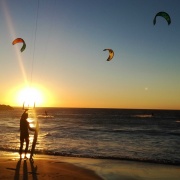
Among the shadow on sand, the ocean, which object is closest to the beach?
the shadow on sand

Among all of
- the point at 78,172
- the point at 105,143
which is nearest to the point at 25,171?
the point at 78,172

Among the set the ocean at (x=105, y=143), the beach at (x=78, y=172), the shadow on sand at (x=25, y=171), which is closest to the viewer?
the shadow on sand at (x=25, y=171)

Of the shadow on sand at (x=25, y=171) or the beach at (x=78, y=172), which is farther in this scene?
the beach at (x=78, y=172)

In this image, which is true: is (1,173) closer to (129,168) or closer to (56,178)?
(56,178)

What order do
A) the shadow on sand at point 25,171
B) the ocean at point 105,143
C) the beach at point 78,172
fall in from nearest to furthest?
1. the shadow on sand at point 25,171
2. the beach at point 78,172
3. the ocean at point 105,143

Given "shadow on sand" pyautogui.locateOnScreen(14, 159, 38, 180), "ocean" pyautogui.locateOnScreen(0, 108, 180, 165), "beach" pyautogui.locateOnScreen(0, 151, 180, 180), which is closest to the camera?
"shadow on sand" pyautogui.locateOnScreen(14, 159, 38, 180)

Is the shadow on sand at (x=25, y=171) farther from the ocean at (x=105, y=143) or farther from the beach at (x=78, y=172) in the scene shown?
the ocean at (x=105, y=143)

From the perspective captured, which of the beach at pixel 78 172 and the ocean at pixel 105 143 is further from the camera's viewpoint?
the ocean at pixel 105 143

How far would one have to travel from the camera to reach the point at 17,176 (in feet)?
31.4

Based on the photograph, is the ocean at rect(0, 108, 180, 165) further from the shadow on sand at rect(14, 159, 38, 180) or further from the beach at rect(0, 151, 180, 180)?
the beach at rect(0, 151, 180, 180)

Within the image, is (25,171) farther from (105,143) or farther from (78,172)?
(105,143)

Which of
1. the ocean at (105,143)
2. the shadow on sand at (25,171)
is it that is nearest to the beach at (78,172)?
the shadow on sand at (25,171)

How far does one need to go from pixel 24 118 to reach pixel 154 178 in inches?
231

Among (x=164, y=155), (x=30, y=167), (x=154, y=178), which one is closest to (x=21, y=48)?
(x=30, y=167)
